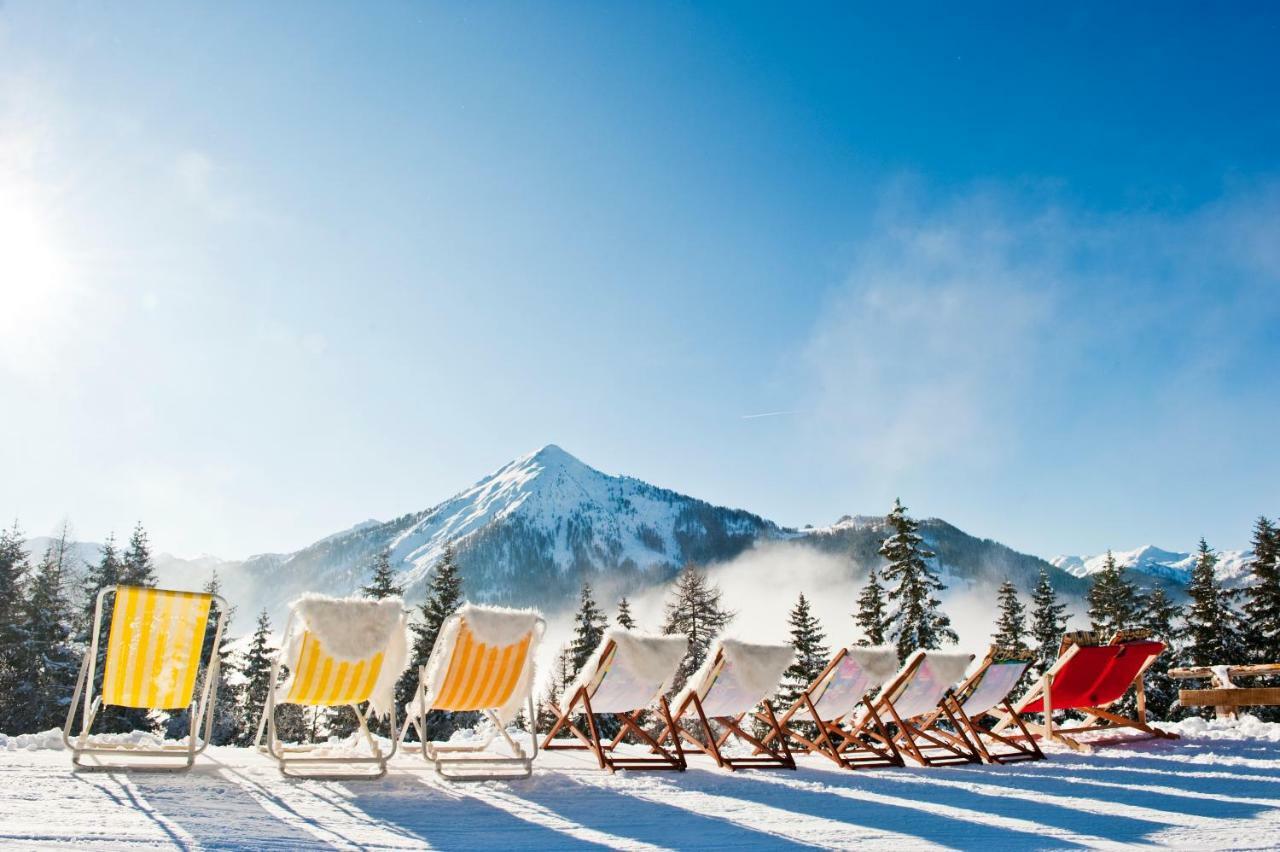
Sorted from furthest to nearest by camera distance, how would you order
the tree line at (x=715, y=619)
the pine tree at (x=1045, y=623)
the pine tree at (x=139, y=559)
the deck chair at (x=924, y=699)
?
1. the pine tree at (x=1045, y=623)
2. the pine tree at (x=139, y=559)
3. the tree line at (x=715, y=619)
4. the deck chair at (x=924, y=699)

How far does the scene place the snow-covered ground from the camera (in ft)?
11.9

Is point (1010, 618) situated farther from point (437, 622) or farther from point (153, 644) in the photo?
point (153, 644)

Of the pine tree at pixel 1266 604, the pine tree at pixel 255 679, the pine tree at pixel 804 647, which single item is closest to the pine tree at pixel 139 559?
the pine tree at pixel 255 679

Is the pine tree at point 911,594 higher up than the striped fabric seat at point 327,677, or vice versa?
the pine tree at point 911,594

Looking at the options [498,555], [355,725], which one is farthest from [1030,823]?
[498,555]

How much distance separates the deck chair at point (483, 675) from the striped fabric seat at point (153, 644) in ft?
5.02

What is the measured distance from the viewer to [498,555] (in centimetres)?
17662

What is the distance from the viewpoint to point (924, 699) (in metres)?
7.19

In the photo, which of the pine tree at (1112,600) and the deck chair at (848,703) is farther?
the pine tree at (1112,600)

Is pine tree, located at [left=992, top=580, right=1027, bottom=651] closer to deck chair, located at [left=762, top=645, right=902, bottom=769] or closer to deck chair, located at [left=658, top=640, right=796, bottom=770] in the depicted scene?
deck chair, located at [left=762, top=645, right=902, bottom=769]

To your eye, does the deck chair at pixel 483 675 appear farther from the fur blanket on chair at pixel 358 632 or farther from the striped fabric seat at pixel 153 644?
the striped fabric seat at pixel 153 644

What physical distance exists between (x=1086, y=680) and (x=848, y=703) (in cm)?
280

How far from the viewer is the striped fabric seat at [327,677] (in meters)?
5.21

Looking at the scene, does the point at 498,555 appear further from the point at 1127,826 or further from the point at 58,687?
the point at 1127,826
